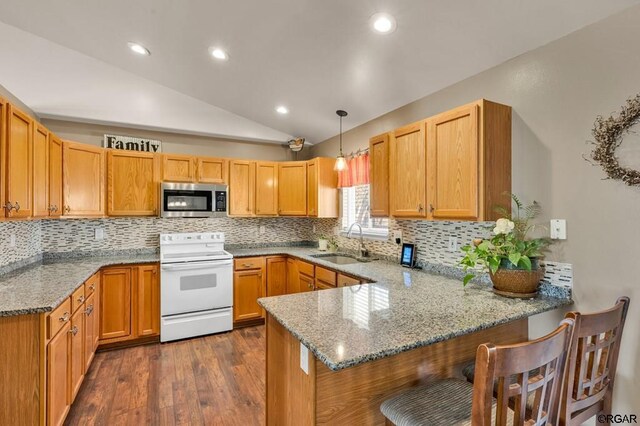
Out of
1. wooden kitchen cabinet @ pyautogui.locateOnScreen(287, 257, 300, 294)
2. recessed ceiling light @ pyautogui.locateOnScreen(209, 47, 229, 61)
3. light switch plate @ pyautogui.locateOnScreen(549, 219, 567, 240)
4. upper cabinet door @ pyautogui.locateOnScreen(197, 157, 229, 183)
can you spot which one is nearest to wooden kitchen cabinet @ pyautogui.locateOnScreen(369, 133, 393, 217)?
light switch plate @ pyautogui.locateOnScreen(549, 219, 567, 240)

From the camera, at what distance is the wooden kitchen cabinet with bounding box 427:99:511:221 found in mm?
1971

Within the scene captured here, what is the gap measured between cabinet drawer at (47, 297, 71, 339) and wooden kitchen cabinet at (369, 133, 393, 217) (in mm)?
2392

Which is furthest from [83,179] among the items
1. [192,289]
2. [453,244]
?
[453,244]

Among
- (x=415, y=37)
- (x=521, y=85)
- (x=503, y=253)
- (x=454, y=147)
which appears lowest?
(x=503, y=253)

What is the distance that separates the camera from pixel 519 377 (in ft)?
3.09

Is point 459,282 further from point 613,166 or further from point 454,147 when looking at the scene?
point 613,166

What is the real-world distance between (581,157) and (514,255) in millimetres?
665

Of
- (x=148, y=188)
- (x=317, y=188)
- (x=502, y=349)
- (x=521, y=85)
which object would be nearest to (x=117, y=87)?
(x=148, y=188)

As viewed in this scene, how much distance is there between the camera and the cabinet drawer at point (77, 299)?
2.23 meters

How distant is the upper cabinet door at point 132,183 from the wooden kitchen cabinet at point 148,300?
682 mm

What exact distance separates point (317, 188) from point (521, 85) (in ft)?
7.98

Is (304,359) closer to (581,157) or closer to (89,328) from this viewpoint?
(581,157)

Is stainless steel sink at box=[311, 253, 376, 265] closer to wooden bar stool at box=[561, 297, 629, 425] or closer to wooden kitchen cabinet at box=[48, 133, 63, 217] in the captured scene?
wooden bar stool at box=[561, 297, 629, 425]

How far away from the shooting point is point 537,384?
3.22 ft
